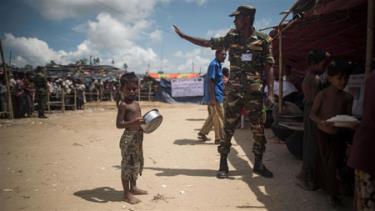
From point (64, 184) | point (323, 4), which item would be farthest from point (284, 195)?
point (323, 4)

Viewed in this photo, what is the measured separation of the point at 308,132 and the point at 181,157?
2.49 metres

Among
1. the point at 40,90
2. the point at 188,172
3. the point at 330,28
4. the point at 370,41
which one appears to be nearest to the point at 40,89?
the point at 40,90

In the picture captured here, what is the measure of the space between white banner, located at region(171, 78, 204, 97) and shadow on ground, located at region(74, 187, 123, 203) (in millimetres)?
21056

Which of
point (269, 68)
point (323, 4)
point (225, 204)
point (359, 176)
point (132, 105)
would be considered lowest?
point (225, 204)

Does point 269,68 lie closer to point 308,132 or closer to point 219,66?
point 308,132

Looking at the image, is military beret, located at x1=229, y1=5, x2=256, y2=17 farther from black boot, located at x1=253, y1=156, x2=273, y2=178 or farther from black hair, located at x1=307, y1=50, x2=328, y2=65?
black boot, located at x1=253, y1=156, x2=273, y2=178

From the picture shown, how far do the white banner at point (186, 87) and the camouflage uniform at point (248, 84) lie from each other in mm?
20400

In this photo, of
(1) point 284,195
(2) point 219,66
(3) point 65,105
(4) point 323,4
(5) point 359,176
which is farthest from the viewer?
(3) point 65,105

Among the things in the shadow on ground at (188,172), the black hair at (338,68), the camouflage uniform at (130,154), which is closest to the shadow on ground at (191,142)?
the shadow on ground at (188,172)

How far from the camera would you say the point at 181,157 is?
5.64 metres

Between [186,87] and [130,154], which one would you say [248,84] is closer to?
[130,154]

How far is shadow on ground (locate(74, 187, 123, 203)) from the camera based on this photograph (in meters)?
3.59

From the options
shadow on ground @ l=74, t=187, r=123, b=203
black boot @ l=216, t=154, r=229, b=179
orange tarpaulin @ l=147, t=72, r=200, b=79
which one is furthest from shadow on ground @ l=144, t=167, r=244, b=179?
orange tarpaulin @ l=147, t=72, r=200, b=79

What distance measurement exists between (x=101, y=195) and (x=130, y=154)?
2.18 feet
